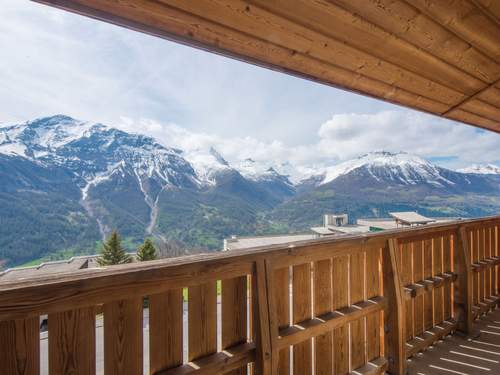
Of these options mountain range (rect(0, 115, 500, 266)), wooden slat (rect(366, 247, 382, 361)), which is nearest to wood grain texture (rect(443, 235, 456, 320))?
wooden slat (rect(366, 247, 382, 361))

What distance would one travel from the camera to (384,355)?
1782 millimetres

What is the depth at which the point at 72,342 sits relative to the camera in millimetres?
847

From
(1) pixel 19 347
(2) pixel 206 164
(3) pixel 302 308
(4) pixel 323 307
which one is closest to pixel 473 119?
(4) pixel 323 307

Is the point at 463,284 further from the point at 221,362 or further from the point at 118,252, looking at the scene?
the point at 118,252

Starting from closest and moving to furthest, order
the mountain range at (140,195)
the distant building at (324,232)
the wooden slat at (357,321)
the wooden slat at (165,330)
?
the wooden slat at (165,330) → the wooden slat at (357,321) → the distant building at (324,232) → the mountain range at (140,195)

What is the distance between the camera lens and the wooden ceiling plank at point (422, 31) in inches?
50.1

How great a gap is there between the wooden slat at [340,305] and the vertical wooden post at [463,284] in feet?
5.26

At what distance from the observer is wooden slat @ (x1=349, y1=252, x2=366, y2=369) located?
166 centimetres

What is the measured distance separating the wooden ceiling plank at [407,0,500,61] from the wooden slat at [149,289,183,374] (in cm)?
190

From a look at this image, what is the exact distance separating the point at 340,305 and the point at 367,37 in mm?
1660

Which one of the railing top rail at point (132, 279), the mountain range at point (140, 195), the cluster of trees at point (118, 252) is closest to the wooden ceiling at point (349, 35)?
the railing top rail at point (132, 279)

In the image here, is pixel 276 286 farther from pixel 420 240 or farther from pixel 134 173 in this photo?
pixel 134 173

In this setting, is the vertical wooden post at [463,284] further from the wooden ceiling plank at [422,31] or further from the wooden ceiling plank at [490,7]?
the wooden ceiling plank at [490,7]

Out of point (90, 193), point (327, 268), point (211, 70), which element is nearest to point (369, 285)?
point (327, 268)
